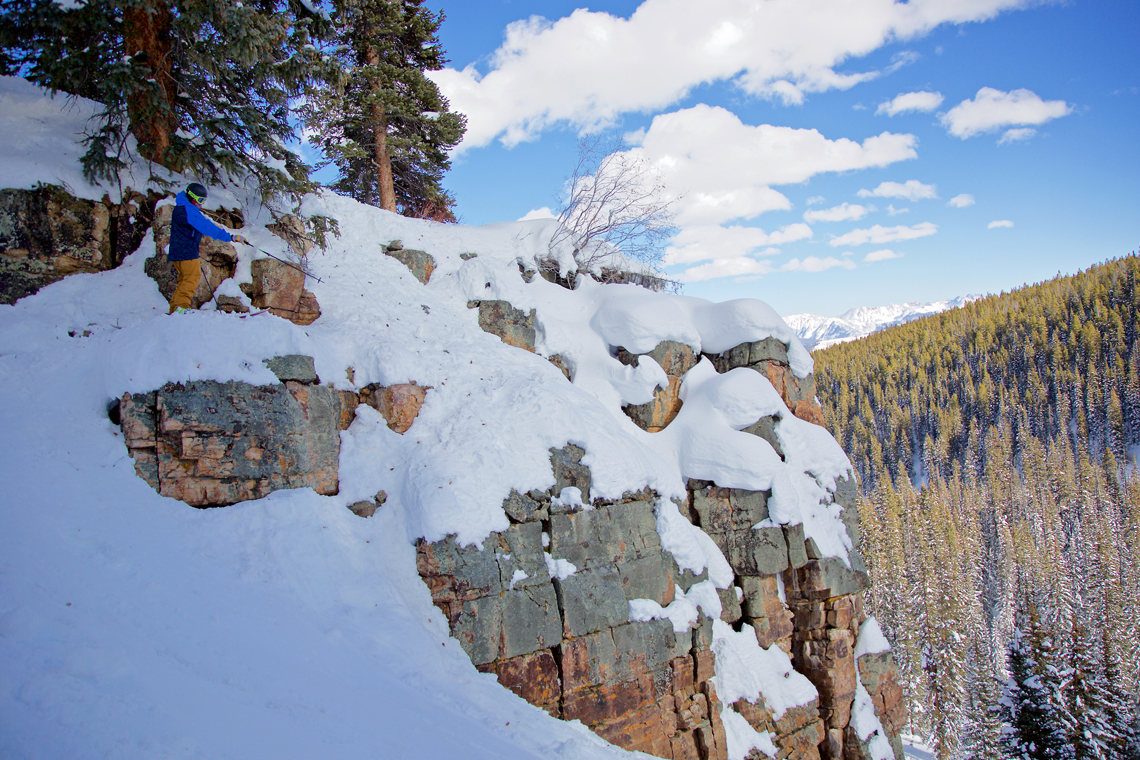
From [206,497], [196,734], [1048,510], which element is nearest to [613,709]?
[196,734]

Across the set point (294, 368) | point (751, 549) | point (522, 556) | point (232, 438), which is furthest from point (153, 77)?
point (751, 549)

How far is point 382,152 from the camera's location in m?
17.3

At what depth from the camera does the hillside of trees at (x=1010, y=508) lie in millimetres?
19531

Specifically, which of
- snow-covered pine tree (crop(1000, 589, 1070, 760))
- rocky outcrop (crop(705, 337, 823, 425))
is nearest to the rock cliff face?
rocky outcrop (crop(705, 337, 823, 425))

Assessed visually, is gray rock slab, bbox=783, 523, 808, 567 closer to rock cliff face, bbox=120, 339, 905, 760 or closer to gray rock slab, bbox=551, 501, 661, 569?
rock cliff face, bbox=120, 339, 905, 760

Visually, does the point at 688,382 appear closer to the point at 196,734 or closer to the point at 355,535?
the point at 355,535

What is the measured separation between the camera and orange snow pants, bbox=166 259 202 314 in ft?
27.4

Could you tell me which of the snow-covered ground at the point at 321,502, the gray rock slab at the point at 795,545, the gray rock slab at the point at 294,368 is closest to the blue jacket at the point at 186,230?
the snow-covered ground at the point at 321,502

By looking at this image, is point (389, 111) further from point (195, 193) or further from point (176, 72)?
point (195, 193)

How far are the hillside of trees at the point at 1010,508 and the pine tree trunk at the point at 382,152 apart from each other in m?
28.0

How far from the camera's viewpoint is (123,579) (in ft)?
17.8

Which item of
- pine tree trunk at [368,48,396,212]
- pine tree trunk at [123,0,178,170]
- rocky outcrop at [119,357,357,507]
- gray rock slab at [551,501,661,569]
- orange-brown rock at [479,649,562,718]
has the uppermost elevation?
pine tree trunk at [368,48,396,212]

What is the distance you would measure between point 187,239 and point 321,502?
4733 mm

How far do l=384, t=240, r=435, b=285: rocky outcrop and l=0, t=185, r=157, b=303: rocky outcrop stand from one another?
16.1 feet
